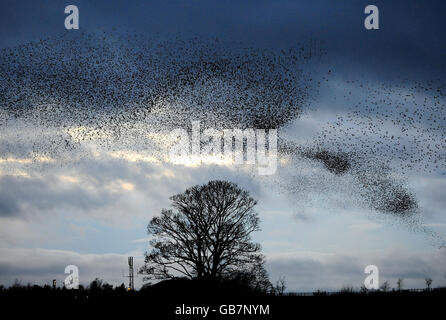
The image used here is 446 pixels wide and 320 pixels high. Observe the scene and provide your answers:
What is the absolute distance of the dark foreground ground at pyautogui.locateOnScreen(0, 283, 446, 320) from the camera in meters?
22.0

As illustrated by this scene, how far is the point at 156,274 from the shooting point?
4328 cm

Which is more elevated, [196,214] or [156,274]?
[196,214]

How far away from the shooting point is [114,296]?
25.2 meters

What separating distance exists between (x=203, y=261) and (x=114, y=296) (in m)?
18.3
